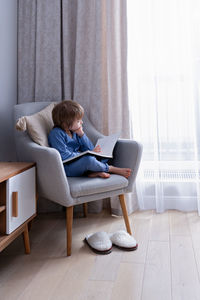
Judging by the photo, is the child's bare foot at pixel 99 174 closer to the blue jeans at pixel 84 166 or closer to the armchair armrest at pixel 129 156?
the blue jeans at pixel 84 166

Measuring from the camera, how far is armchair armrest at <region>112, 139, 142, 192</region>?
1.92 m

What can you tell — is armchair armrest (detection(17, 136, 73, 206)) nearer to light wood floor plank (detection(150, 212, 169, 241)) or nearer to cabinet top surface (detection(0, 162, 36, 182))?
cabinet top surface (detection(0, 162, 36, 182))

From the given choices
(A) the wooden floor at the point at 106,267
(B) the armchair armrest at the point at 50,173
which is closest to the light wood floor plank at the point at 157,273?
(A) the wooden floor at the point at 106,267

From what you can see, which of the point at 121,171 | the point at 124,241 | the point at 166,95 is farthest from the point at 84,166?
the point at 166,95

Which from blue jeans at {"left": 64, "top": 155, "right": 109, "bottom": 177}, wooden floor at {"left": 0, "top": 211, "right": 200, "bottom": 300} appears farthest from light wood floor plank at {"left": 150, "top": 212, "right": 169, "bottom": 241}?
blue jeans at {"left": 64, "top": 155, "right": 109, "bottom": 177}

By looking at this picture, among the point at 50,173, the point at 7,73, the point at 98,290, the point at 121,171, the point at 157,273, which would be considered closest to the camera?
the point at 98,290

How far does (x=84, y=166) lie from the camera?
6.04ft

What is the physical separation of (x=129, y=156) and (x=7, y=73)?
1156mm

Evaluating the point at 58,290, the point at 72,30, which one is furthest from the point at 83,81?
the point at 58,290

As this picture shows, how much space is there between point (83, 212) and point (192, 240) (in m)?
0.91

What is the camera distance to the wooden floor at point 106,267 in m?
1.30

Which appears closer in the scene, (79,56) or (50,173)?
(50,173)

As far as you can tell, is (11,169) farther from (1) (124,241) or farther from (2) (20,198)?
(1) (124,241)

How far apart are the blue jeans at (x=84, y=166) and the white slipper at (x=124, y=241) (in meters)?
0.42
